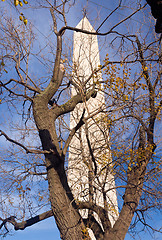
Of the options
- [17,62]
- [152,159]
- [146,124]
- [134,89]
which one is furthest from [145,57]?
[17,62]

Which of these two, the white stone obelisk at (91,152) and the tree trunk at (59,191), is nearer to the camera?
the tree trunk at (59,191)

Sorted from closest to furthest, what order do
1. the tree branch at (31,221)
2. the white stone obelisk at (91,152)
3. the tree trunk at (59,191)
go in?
the tree trunk at (59,191)
the white stone obelisk at (91,152)
the tree branch at (31,221)

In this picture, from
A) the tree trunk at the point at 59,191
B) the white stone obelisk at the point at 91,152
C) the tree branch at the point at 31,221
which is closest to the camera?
the tree trunk at the point at 59,191

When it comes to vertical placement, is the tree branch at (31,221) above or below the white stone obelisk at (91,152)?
below

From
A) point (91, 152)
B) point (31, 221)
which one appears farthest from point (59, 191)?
point (31, 221)

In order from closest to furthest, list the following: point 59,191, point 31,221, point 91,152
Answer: point 59,191 → point 91,152 → point 31,221

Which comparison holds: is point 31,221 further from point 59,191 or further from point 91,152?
point 91,152

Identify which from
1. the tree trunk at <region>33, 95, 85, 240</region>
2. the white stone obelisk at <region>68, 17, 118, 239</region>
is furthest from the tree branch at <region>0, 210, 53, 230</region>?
the tree trunk at <region>33, 95, 85, 240</region>

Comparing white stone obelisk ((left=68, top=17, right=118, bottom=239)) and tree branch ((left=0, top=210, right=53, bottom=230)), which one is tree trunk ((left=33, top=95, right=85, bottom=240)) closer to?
white stone obelisk ((left=68, top=17, right=118, bottom=239))

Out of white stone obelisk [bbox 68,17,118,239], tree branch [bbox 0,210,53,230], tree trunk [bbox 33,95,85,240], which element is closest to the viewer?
tree trunk [bbox 33,95,85,240]

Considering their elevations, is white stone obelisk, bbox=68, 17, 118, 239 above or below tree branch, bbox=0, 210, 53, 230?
above

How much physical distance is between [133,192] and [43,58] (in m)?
3.84

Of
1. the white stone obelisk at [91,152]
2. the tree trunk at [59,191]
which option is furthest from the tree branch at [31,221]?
the tree trunk at [59,191]

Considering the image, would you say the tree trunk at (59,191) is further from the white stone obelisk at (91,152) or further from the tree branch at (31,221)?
the tree branch at (31,221)
